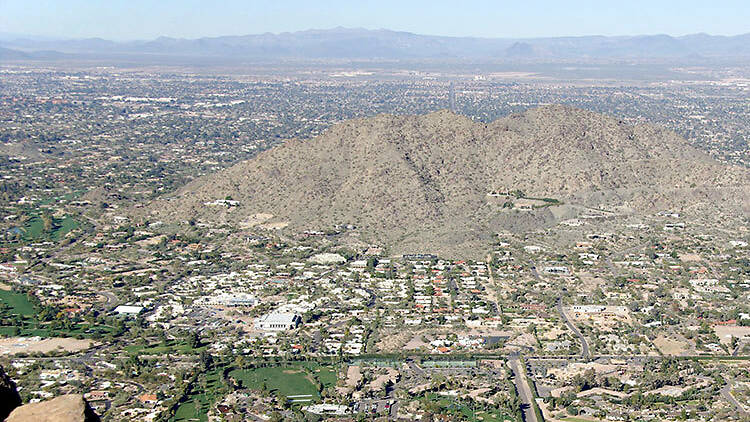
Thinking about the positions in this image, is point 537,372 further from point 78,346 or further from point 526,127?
point 526,127

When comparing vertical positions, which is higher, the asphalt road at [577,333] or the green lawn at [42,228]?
the green lawn at [42,228]

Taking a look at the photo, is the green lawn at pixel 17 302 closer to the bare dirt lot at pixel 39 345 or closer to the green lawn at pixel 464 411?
the bare dirt lot at pixel 39 345

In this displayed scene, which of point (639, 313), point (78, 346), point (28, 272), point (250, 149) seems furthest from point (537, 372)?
point (250, 149)

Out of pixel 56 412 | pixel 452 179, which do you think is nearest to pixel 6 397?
pixel 56 412

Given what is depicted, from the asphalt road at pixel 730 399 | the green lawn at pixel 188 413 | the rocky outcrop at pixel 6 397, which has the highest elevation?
the rocky outcrop at pixel 6 397

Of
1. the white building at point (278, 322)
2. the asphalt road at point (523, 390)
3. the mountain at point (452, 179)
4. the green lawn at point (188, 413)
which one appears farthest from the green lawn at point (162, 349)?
the mountain at point (452, 179)

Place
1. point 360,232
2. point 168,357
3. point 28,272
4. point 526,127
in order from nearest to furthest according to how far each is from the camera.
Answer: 1. point 168,357
2. point 28,272
3. point 360,232
4. point 526,127

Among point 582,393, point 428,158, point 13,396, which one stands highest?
point 13,396
